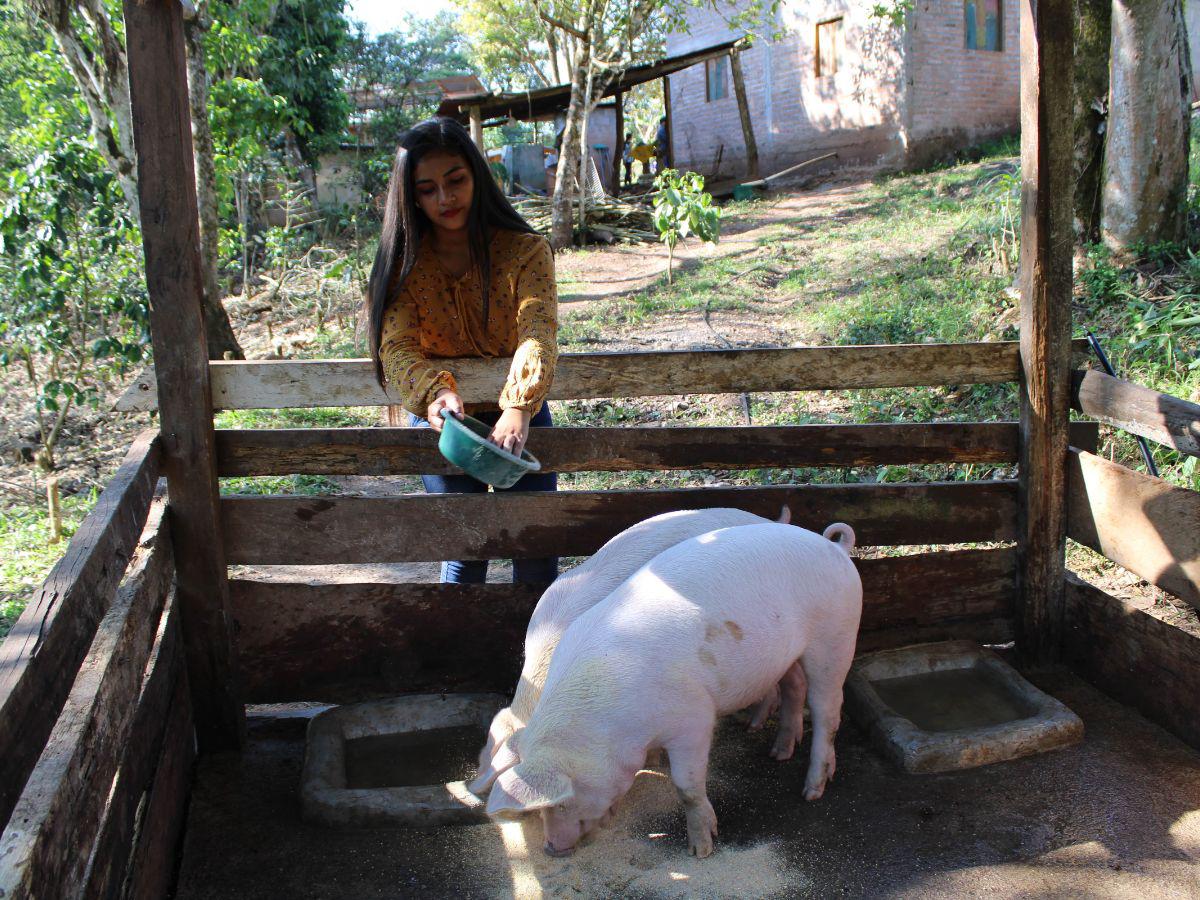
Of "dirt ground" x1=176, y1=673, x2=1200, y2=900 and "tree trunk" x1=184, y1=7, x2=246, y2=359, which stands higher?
"tree trunk" x1=184, y1=7, x2=246, y2=359

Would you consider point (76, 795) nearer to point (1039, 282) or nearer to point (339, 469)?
point (339, 469)

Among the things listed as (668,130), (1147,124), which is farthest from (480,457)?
(668,130)

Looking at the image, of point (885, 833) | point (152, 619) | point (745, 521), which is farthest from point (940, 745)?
point (152, 619)

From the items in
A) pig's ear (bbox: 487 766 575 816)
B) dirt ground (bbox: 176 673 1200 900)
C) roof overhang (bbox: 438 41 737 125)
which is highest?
roof overhang (bbox: 438 41 737 125)

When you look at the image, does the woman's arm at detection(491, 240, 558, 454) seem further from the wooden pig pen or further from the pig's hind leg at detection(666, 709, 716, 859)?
the pig's hind leg at detection(666, 709, 716, 859)

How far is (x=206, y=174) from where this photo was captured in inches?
321

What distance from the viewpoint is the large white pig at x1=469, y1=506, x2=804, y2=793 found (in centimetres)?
266

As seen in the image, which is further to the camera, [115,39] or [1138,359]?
[115,39]

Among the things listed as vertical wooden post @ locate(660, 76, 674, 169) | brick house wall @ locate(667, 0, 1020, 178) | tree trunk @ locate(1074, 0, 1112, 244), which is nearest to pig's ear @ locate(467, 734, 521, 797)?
tree trunk @ locate(1074, 0, 1112, 244)

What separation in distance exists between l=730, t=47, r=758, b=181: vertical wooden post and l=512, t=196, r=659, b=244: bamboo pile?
2928 millimetres

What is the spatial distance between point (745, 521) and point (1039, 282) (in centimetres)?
130

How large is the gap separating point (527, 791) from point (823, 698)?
101cm

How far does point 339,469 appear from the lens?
3.21m

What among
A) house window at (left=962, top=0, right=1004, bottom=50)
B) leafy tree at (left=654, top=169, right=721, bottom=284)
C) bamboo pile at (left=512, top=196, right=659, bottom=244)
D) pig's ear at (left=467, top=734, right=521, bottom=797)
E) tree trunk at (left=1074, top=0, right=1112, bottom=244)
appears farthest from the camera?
house window at (left=962, top=0, right=1004, bottom=50)
